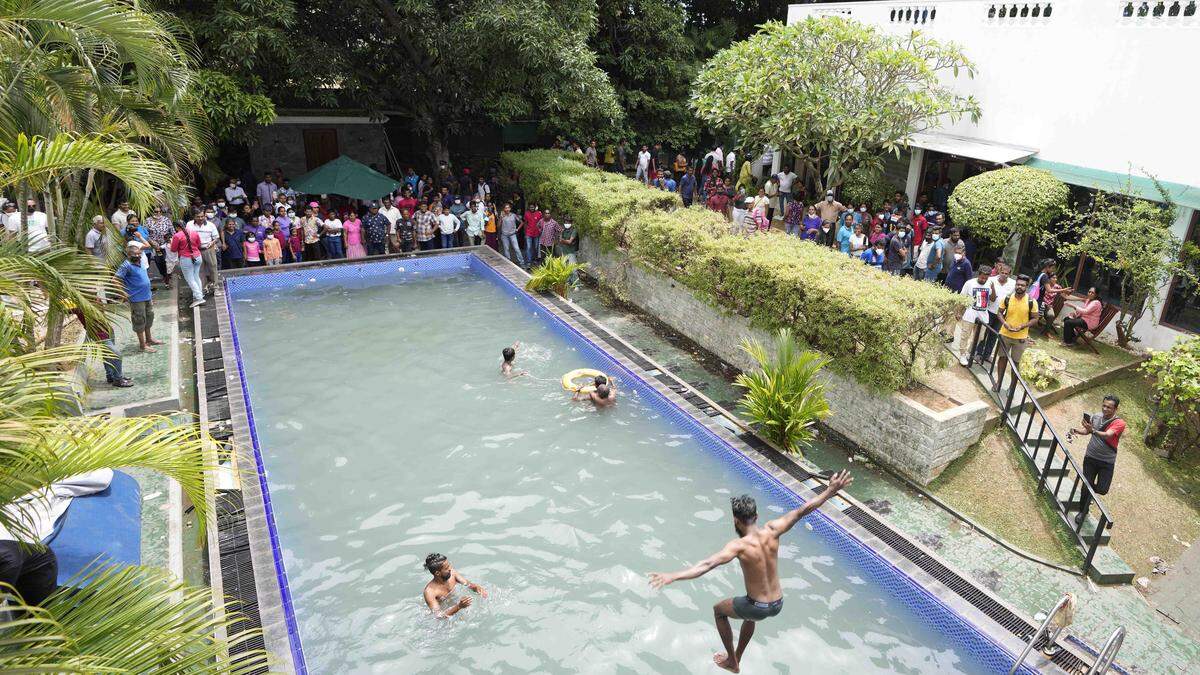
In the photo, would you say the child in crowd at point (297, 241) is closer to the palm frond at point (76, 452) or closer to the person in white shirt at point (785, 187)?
the person in white shirt at point (785, 187)

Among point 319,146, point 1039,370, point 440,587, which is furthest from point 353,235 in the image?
point 1039,370

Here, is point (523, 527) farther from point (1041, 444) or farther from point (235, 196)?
point (235, 196)

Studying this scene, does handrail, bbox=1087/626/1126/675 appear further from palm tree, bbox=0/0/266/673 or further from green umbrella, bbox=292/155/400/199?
green umbrella, bbox=292/155/400/199

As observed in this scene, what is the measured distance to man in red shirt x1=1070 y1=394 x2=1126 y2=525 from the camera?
8.10 meters

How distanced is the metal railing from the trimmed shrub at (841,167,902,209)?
A: 7.90 meters

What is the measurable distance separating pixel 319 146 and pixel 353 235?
7.70 metres

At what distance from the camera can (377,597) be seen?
7.16 metres

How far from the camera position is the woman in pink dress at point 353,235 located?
54.1 ft

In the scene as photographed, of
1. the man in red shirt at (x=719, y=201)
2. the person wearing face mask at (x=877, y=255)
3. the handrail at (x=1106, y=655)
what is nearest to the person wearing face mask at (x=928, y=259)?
the person wearing face mask at (x=877, y=255)

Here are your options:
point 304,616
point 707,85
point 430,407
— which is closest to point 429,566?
point 304,616

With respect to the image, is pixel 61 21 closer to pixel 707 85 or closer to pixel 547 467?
pixel 547 467

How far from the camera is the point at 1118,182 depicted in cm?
1276

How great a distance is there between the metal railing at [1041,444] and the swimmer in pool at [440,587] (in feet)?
20.7

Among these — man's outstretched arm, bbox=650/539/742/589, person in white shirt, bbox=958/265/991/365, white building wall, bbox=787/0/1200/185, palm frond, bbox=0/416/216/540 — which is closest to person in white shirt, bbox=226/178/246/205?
palm frond, bbox=0/416/216/540
